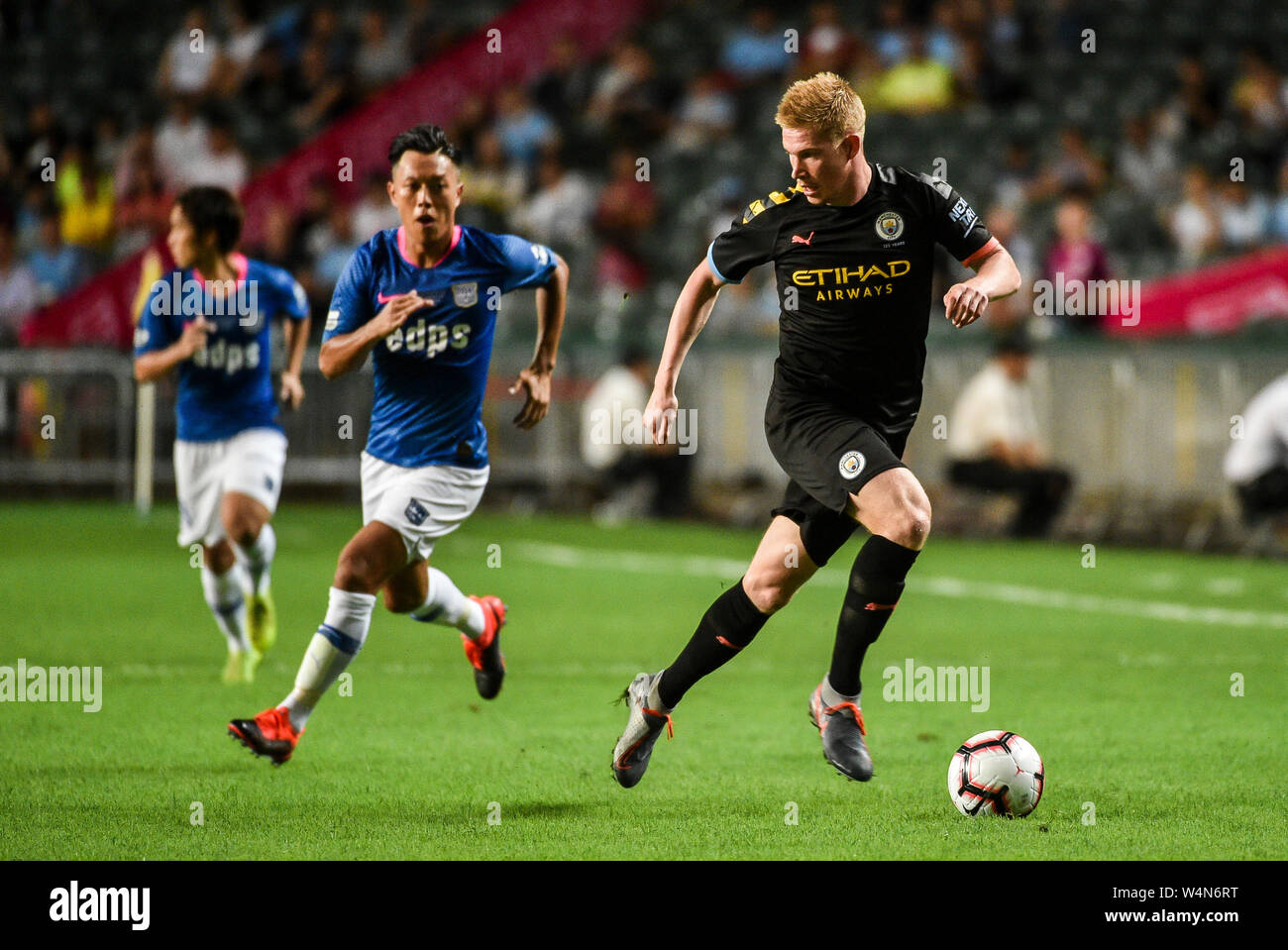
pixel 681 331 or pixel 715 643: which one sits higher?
pixel 681 331

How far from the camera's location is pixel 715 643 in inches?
252

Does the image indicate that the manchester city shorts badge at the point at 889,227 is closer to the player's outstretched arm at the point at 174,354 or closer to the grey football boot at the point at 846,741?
the grey football boot at the point at 846,741

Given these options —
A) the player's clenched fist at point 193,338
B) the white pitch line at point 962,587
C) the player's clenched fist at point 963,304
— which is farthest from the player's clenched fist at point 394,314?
the white pitch line at point 962,587

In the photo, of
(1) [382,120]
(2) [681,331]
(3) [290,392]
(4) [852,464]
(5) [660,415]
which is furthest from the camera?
(1) [382,120]

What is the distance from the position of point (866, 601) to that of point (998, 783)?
79cm

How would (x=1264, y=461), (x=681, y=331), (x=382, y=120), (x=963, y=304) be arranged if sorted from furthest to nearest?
(x=382, y=120)
(x=1264, y=461)
(x=681, y=331)
(x=963, y=304)

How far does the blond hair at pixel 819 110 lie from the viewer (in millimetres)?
6016

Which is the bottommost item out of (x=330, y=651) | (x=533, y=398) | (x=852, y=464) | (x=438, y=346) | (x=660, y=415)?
(x=330, y=651)

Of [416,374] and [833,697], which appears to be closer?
[833,697]

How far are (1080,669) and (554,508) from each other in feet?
33.0

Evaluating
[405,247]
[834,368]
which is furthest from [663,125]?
[834,368]

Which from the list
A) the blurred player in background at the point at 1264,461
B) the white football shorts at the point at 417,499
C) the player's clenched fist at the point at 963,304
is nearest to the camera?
the player's clenched fist at the point at 963,304

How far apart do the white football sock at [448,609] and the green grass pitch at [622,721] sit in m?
0.43

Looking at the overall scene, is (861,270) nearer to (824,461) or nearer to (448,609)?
(824,461)
